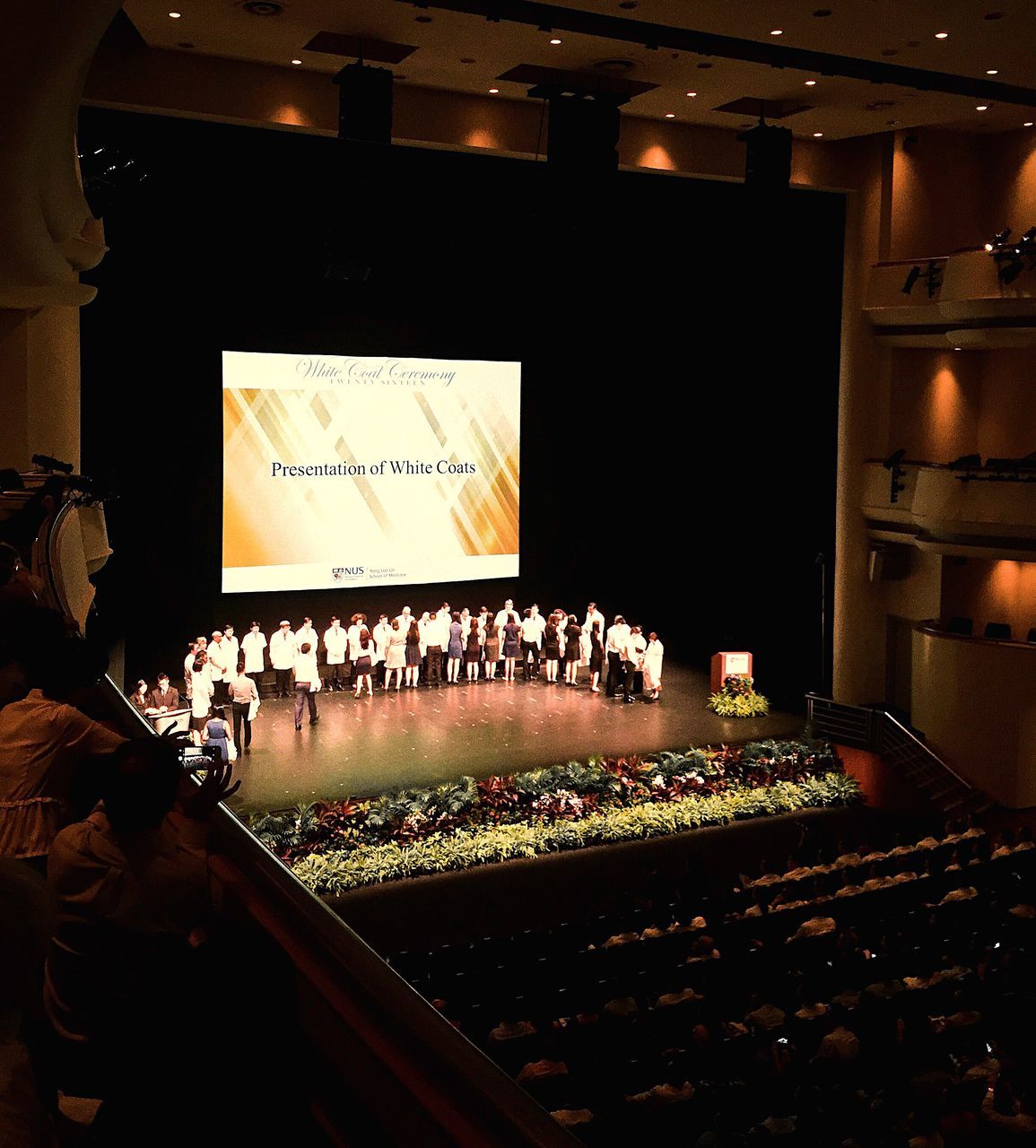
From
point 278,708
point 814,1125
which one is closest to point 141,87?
point 278,708

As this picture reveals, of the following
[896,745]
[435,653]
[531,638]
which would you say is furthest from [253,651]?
[896,745]

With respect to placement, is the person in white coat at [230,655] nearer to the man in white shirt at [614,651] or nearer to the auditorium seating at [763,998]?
the man in white shirt at [614,651]

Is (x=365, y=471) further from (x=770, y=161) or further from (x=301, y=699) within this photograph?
(x=770, y=161)

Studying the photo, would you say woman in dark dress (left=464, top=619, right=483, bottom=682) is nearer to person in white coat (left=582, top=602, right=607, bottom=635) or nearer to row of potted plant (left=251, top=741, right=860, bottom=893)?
person in white coat (left=582, top=602, right=607, bottom=635)

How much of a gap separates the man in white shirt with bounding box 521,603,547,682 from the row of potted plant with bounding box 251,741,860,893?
387cm

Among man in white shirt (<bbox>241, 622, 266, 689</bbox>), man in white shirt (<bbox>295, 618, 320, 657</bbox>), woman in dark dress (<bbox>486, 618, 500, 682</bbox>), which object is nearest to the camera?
man in white shirt (<bbox>295, 618, 320, 657</bbox>)

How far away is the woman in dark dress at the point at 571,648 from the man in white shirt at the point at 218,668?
210 inches

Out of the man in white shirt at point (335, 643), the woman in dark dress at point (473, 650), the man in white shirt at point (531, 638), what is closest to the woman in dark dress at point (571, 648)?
the man in white shirt at point (531, 638)

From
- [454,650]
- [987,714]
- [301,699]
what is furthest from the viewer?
[454,650]

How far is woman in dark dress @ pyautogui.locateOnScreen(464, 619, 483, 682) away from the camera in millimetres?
18812

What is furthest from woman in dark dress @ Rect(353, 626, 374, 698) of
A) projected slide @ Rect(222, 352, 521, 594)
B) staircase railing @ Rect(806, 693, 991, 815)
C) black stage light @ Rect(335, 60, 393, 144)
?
black stage light @ Rect(335, 60, 393, 144)

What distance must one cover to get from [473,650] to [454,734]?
2729 millimetres

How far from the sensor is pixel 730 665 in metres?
18.3

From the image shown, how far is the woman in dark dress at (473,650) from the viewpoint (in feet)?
61.7
